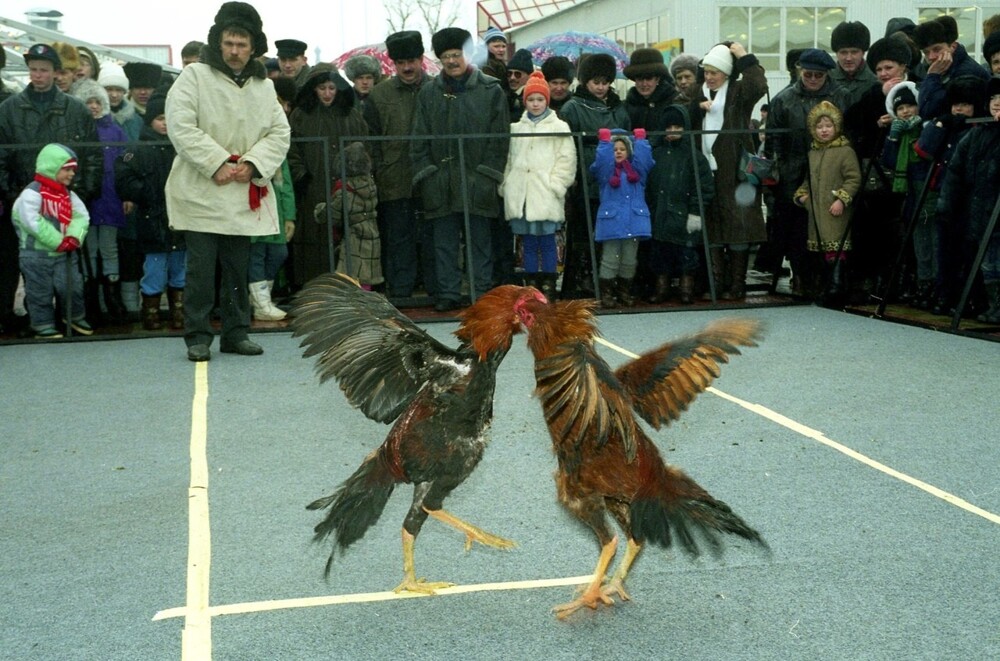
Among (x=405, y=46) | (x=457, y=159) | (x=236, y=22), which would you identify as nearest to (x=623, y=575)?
(x=236, y=22)

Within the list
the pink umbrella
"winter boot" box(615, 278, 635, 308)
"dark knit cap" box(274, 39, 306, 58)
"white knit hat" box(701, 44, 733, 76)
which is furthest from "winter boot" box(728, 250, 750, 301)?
the pink umbrella

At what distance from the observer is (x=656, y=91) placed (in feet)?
36.6

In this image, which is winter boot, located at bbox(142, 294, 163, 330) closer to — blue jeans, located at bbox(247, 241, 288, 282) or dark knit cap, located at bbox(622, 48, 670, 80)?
blue jeans, located at bbox(247, 241, 288, 282)

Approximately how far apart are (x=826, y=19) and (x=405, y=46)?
740 inches

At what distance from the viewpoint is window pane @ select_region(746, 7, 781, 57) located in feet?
88.0

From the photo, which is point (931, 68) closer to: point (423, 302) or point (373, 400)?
point (423, 302)

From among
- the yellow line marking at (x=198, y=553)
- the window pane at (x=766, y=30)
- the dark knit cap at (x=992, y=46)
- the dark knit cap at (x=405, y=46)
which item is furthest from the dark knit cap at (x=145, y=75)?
the window pane at (x=766, y=30)

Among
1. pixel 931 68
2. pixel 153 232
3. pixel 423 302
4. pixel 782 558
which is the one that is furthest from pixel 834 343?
pixel 153 232

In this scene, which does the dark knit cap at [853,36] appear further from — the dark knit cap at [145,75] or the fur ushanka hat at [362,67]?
the dark knit cap at [145,75]

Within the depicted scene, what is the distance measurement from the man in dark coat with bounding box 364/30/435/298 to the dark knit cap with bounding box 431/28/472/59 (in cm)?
30

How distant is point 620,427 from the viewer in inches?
129

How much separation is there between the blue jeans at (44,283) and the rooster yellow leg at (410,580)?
21.5ft

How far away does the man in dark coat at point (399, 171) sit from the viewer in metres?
10.7

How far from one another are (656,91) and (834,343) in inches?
133
